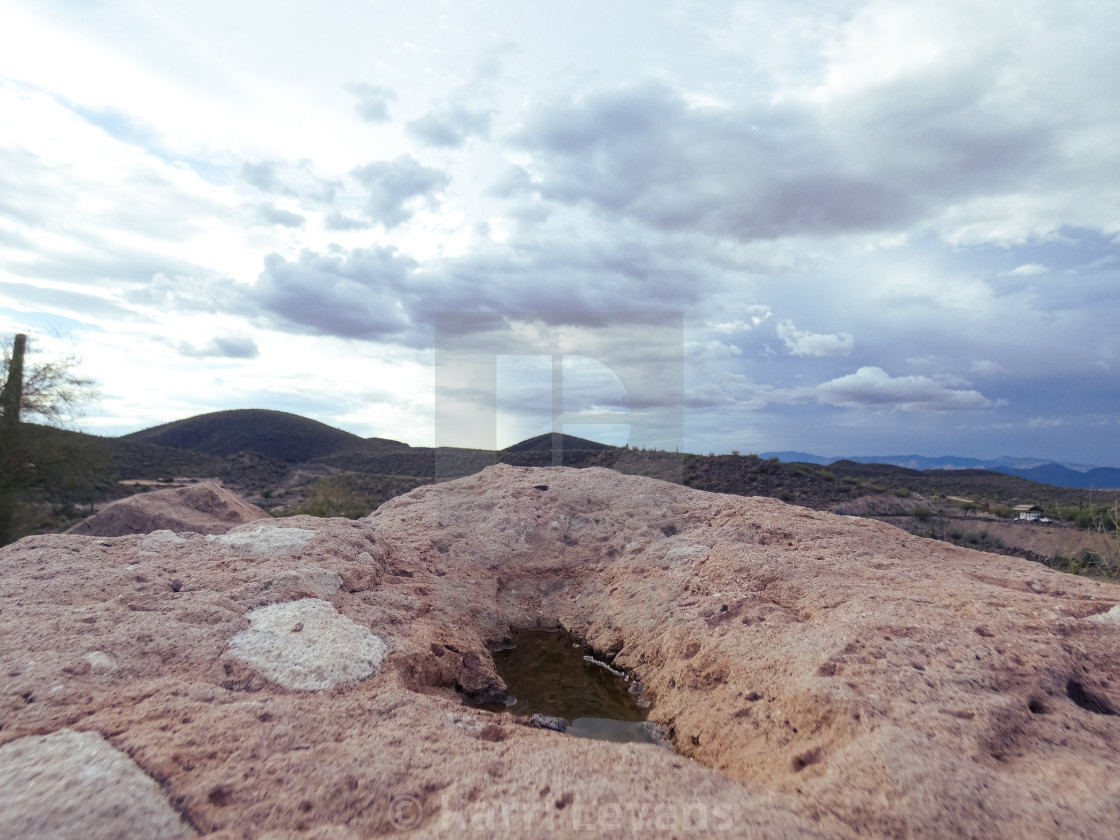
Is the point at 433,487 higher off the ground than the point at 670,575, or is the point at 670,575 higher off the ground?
the point at 433,487

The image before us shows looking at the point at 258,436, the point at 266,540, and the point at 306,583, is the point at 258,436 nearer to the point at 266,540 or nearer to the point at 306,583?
the point at 266,540

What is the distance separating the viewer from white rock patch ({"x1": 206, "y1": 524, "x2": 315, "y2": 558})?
5.74 metres

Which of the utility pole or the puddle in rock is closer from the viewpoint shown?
the puddle in rock

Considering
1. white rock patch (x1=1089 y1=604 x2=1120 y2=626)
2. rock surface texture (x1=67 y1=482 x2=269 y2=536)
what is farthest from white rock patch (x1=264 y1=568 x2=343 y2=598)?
white rock patch (x1=1089 y1=604 x2=1120 y2=626)

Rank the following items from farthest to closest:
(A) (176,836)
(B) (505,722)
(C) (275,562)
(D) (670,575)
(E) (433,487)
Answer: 1. (E) (433,487)
2. (D) (670,575)
3. (C) (275,562)
4. (B) (505,722)
5. (A) (176,836)

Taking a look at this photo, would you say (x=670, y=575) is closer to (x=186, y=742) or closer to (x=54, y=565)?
(x=186, y=742)

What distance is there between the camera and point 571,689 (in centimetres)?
523

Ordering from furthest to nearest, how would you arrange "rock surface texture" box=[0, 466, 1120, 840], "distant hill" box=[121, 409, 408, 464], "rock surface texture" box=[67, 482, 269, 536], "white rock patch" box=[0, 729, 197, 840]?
"distant hill" box=[121, 409, 408, 464], "rock surface texture" box=[67, 482, 269, 536], "rock surface texture" box=[0, 466, 1120, 840], "white rock patch" box=[0, 729, 197, 840]

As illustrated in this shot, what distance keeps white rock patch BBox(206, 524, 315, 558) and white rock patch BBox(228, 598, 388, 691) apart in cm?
127

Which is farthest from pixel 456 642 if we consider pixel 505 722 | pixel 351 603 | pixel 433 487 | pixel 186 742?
pixel 433 487

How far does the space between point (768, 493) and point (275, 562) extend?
15674 mm

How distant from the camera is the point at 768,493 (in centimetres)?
1828

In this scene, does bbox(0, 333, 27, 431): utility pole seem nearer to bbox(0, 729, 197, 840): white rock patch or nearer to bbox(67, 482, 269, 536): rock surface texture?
bbox(67, 482, 269, 536): rock surface texture

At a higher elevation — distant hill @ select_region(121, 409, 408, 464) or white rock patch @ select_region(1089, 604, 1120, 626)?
distant hill @ select_region(121, 409, 408, 464)
